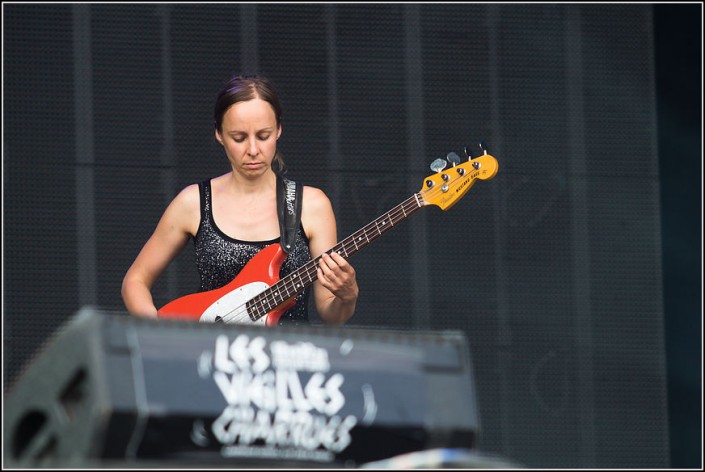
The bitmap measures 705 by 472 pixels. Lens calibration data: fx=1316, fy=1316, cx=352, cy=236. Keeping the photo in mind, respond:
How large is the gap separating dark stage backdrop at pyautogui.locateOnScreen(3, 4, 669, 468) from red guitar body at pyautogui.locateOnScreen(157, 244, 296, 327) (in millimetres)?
1423

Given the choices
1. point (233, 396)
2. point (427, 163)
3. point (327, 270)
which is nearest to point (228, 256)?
point (327, 270)

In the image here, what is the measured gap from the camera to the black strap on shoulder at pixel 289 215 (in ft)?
11.7

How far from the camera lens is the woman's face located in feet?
11.5

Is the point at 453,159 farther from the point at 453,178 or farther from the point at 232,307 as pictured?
the point at 232,307

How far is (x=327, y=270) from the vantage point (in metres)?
3.38

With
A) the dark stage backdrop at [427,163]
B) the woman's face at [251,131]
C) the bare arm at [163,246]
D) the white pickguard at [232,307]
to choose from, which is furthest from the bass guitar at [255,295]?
the dark stage backdrop at [427,163]

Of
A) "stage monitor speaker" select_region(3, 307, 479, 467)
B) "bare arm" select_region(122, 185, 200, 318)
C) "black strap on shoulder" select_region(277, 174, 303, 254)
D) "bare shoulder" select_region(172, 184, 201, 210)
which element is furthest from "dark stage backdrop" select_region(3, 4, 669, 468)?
"stage monitor speaker" select_region(3, 307, 479, 467)

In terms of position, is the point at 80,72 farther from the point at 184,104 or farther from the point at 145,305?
the point at 145,305

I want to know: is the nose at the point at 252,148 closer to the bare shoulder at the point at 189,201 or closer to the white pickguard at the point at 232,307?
the bare shoulder at the point at 189,201

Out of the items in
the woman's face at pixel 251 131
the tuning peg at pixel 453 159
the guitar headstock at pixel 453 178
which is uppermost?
the woman's face at pixel 251 131

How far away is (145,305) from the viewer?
363 centimetres

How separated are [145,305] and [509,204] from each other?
7.05 feet

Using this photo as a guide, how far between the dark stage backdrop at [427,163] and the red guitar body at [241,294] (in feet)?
4.67

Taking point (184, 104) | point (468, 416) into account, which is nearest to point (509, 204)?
point (184, 104)
